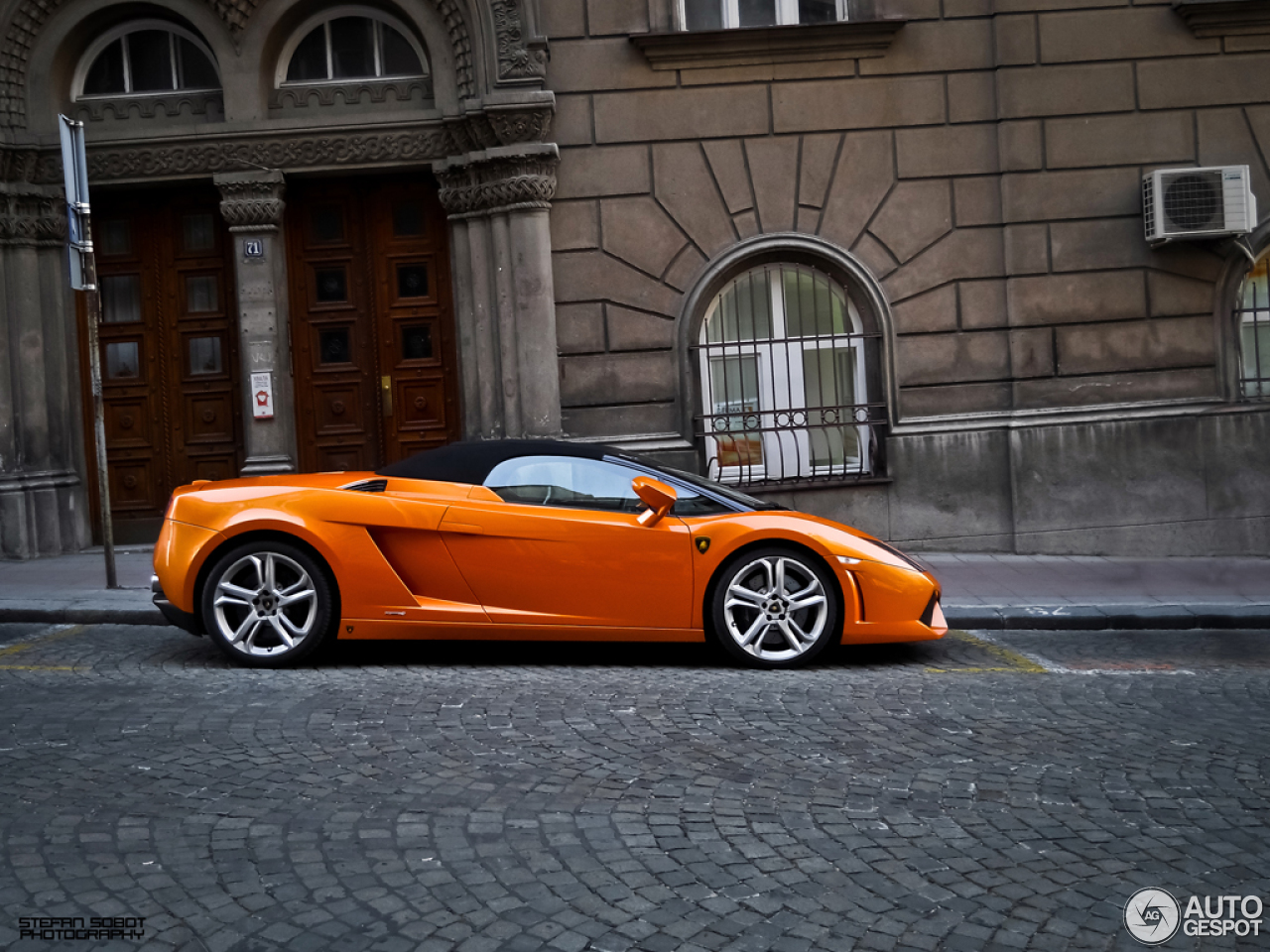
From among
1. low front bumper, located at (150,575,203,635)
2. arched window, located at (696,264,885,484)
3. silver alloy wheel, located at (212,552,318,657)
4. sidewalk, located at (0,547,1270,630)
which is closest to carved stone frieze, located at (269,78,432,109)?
arched window, located at (696,264,885,484)

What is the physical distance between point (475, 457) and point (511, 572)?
0.75 metres

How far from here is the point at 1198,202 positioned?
11.9 m

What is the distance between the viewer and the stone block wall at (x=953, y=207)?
12078mm

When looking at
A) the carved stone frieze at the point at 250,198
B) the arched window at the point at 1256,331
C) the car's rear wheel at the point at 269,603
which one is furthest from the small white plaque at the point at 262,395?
the arched window at the point at 1256,331

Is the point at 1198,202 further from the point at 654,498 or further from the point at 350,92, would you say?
the point at 350,92

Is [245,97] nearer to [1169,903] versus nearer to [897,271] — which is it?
[897,271]

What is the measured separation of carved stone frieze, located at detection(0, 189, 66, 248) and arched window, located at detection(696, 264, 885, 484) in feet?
20.6

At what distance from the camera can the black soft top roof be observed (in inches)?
277

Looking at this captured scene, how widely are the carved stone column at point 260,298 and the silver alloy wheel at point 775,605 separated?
6737mm

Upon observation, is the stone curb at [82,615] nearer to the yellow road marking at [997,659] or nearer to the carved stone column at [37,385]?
the carved stone column at [37,385]

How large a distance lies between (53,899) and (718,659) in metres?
4.14

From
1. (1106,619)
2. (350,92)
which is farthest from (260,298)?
(1106,619)

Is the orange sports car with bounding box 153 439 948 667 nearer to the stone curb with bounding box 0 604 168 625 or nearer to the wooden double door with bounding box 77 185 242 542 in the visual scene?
the stone curb with bounding box 0 604 168 625

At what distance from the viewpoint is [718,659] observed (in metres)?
7.11
